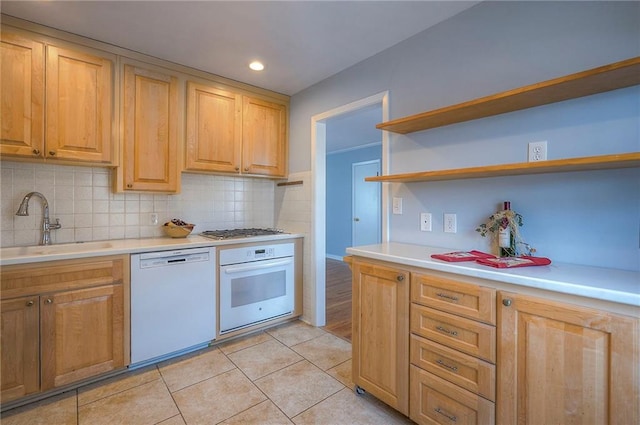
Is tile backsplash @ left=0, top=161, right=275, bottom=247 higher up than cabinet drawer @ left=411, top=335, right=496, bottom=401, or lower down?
higher up

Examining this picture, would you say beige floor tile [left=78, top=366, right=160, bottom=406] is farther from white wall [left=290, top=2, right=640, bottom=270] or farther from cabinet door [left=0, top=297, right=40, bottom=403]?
white wall [left=290, top=2, right=640, bottom=270]

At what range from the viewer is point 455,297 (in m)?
1.39

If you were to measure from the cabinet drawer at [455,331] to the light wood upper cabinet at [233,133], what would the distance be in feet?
7.06

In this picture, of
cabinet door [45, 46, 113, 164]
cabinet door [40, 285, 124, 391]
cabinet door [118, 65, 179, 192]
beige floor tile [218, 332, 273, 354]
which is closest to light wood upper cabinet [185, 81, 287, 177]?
cabinet door [118, 65, 179, 192]

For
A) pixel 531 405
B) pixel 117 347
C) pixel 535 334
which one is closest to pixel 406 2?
pixel 535 334

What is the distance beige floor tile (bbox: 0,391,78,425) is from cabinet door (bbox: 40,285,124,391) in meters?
0.10

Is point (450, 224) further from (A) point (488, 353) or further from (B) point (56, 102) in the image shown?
(B) point (56, 102)

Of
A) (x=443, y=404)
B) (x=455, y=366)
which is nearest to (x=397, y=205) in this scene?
(x=455, y=366)

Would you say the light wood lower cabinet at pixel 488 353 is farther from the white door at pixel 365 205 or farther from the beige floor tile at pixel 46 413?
the white door at pixel 365 205

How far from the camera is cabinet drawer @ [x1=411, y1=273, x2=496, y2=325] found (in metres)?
1.28

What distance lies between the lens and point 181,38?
216 centimetres

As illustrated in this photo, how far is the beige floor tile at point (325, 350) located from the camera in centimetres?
230

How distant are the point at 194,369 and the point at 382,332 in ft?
4.85

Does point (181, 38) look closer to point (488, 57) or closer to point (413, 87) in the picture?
point (413, 87)
